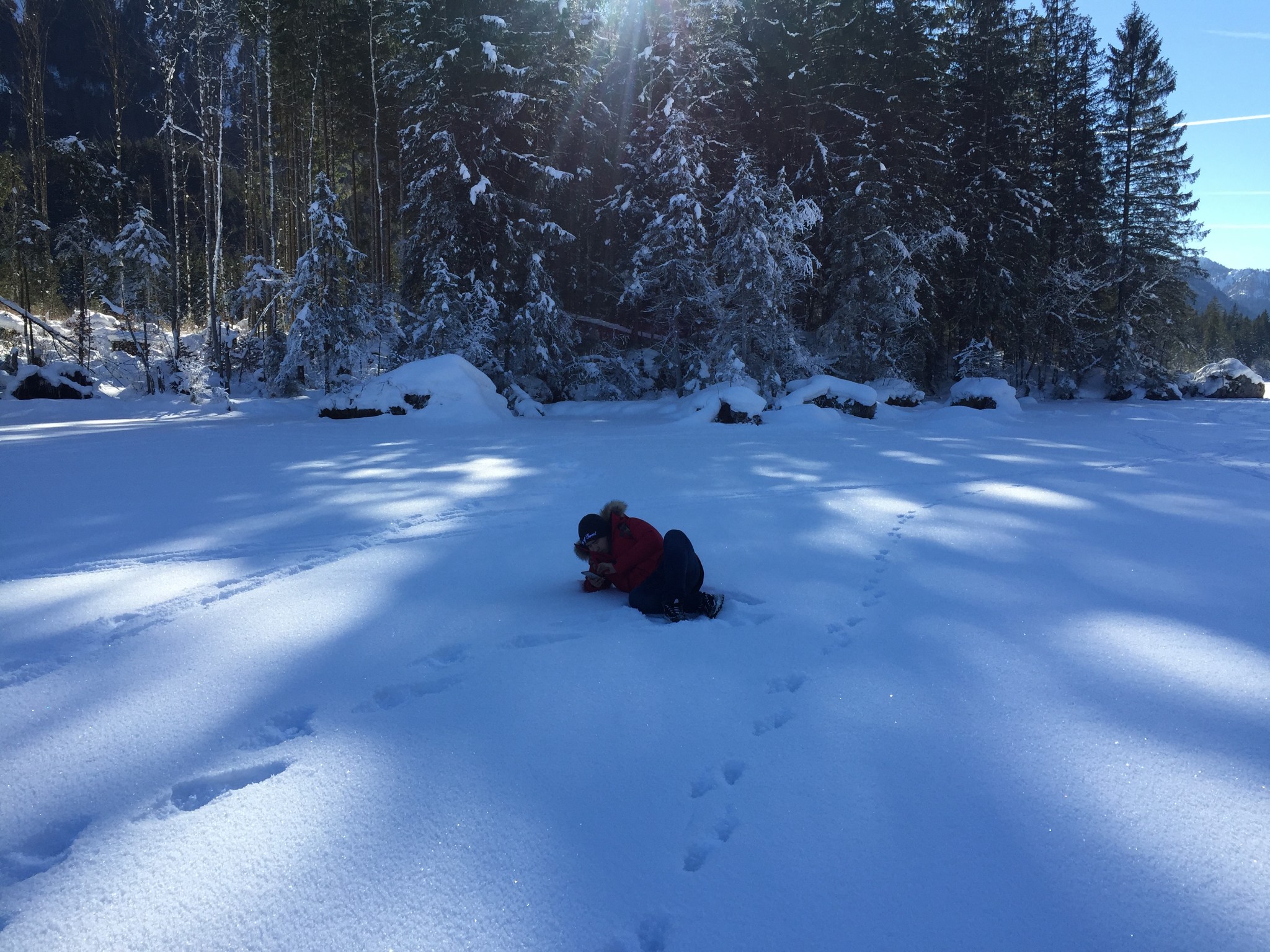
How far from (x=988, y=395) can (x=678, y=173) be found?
8911 millimetres

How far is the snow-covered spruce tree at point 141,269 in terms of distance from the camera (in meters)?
14.0

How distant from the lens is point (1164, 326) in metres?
20.7

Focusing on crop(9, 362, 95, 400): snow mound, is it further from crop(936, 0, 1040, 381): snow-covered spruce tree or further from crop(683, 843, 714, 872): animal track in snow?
crop(936, 0, 1040, 381): snow-covered spruce tree

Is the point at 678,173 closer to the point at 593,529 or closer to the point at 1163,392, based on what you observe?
the point at 593,529

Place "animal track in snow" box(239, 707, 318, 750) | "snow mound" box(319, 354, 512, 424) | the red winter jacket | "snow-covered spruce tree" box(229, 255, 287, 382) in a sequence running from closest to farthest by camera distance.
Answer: "animal track in snow" box(239, 707, 318, 750)
the red winter jacket
"snow mound" box(319, 354, 512, 424)
"snow-covered spruce tree" box(229, 255, 287, 382)

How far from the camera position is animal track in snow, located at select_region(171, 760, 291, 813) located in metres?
2.03

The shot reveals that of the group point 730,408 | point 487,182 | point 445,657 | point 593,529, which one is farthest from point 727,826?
point 487,182

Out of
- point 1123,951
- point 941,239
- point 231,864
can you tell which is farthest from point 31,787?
point 941,239

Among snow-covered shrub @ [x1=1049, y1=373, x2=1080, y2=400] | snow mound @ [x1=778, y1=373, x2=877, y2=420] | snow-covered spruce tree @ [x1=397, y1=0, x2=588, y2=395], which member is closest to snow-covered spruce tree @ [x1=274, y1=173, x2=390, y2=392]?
snow-covered spruce tree @ [x1=397, y1=0, x2=588, y2=395]

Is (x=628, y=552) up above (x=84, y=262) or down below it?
below

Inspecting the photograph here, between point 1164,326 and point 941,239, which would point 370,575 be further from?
point 1164,326

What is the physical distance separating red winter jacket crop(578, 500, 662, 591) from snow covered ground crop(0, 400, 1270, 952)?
0.27 m

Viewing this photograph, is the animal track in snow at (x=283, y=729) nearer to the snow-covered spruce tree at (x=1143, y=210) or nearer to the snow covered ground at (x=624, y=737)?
the snow covered ground at (x=624, y=737)

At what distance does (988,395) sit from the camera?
51.6ft
